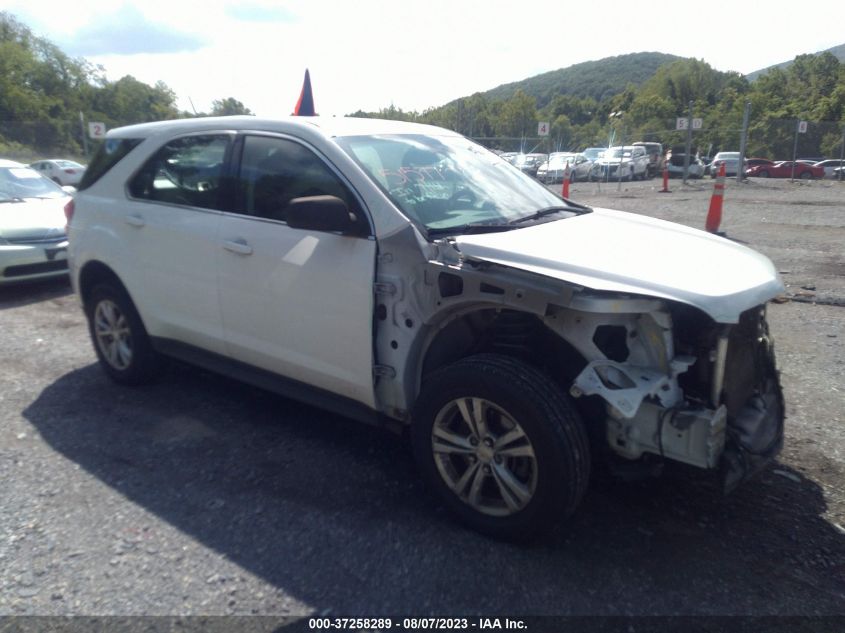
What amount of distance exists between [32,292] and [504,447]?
740cm

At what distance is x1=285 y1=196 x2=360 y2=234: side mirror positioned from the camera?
136 inches

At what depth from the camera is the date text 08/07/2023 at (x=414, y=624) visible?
269cm

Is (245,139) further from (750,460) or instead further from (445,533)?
(750,460)

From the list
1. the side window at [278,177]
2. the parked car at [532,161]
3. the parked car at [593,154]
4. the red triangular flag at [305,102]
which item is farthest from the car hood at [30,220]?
the parked car at [593,154]

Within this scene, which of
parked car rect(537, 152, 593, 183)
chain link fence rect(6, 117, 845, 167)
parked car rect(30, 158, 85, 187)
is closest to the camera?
parked car rect(30, 158, 85, 187)

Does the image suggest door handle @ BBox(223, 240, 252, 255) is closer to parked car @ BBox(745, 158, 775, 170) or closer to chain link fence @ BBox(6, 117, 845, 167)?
chain link fence @ BBox(6, 117, 845, 167)

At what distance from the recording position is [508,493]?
3.12 metres

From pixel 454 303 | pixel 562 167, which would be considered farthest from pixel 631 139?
pixel 454 303

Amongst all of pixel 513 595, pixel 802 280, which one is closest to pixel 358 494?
pixel 513 595

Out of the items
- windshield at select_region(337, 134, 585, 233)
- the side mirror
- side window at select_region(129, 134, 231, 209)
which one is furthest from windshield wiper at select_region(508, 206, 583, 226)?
side window at select_region(129, 134, 231, 209)

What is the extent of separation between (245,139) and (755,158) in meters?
38.9

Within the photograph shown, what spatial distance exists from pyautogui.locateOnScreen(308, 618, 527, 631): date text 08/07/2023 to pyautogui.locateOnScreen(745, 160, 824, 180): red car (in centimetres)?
3561

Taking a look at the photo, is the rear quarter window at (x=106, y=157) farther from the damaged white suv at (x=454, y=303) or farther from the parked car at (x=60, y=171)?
the parked car at (x=60, y=171)

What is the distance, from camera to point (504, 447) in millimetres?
3098
